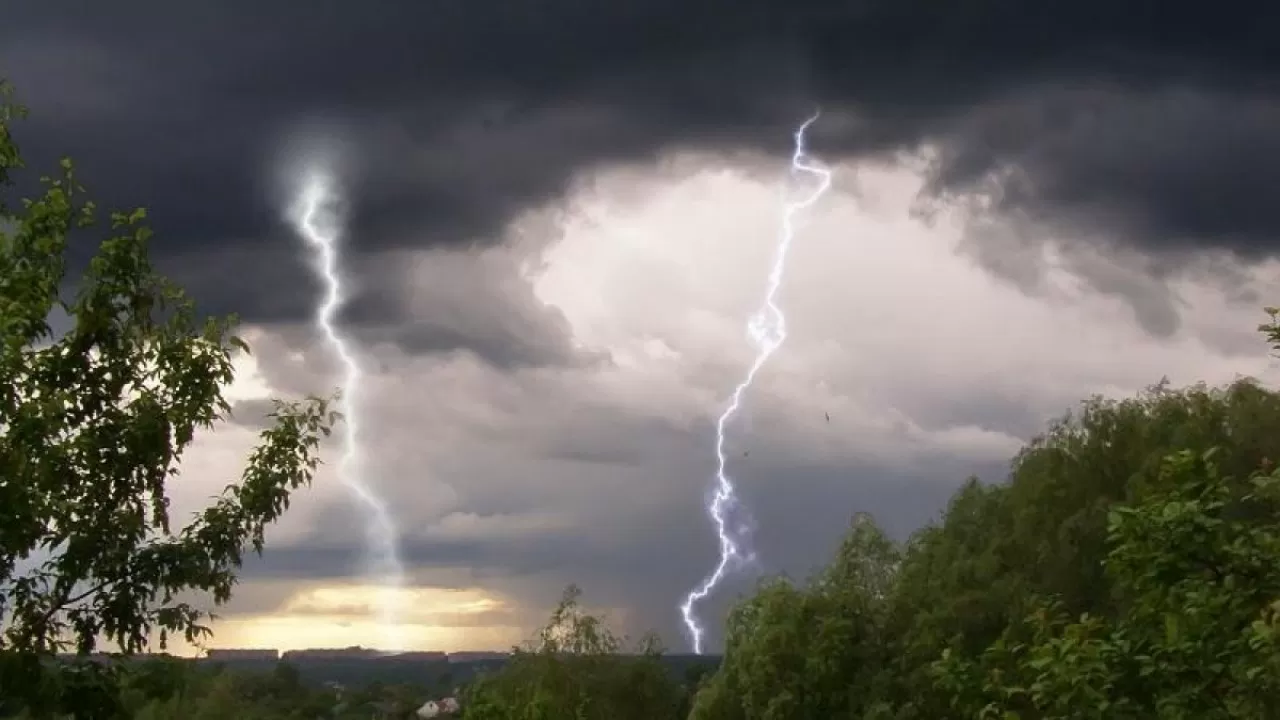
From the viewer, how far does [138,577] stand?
13.0 meters

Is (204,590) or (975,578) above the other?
(975,578)

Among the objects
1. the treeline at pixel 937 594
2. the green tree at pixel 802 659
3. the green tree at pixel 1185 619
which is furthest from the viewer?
the green tree at pixel 802 659

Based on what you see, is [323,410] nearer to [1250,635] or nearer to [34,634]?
[34,634]

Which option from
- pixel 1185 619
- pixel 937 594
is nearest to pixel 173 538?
pixel 1185 619

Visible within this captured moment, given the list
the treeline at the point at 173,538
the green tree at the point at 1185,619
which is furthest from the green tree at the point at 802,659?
the green tree at the point at 1185,619

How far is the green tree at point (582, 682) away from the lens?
55.0m

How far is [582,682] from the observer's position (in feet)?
206

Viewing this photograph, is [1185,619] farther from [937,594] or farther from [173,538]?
[937,594]

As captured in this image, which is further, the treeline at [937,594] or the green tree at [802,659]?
the green tree at [802,659]

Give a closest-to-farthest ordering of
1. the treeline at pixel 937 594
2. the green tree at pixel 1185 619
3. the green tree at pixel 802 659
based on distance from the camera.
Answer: the green tree at pixel 1185 619, the treeline at pixel 937 594, the green tree at pixel 802 659

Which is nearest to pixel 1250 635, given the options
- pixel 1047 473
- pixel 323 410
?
pixel 323 410

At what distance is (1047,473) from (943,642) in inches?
226

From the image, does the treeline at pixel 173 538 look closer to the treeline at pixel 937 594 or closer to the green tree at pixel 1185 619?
the green tree at pixel 1185 619

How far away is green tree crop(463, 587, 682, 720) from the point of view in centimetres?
5497
